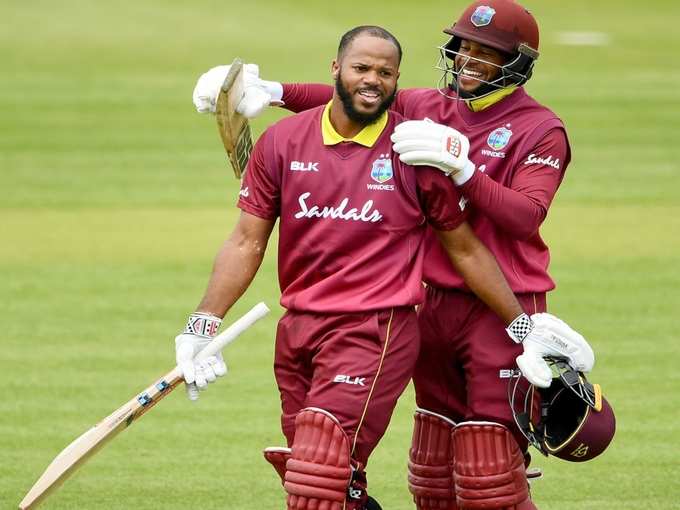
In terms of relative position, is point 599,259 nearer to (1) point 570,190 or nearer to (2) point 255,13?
(1) point 570,190

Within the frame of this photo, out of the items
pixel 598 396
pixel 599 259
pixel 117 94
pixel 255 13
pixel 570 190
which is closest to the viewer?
pixel 598 396

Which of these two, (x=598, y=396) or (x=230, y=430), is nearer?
(x=598, y=396)

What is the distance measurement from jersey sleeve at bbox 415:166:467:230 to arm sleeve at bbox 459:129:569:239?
2.0 inches

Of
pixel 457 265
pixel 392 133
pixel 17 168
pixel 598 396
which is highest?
pixel 392 133

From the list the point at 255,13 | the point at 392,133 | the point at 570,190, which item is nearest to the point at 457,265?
the point at 392,133

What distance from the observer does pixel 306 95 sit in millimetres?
6332

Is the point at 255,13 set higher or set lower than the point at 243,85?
lower

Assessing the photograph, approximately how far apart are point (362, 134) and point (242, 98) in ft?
2.34

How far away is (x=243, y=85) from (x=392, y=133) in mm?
830

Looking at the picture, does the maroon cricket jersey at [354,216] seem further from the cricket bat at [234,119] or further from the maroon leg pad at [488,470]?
the maroon leg pad at [488,470]

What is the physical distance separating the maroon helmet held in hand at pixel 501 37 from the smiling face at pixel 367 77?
0.41m

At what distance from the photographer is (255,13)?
24641 mm

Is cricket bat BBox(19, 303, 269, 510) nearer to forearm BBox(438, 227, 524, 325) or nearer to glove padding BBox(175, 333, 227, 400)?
glove padding BBox(175, 333, 227, 400)

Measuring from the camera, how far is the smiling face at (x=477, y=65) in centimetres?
584
